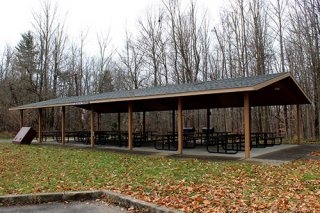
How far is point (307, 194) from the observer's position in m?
3.88

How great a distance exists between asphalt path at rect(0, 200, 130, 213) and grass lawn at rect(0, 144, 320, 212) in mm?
493

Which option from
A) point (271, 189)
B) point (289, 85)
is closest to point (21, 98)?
point (289, 85)

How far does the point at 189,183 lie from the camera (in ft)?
15.8

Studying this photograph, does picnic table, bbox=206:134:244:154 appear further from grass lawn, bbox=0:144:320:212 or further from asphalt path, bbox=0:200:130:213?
asphalt path, bbox=0:200:130:213

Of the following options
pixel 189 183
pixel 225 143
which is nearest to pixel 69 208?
pixel 189 183

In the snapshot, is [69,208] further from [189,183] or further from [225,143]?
[225,143]

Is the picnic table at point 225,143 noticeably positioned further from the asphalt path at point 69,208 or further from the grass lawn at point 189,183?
the asphalt path at point 69,208

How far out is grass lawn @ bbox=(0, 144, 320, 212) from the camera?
3623 mm

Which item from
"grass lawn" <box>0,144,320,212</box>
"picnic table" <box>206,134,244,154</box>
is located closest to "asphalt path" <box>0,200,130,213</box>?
"grass lawn" <box>0,144,320,212</box>

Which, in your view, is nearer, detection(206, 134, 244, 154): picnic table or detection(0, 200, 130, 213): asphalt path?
detection(0, 200, 130, 213): asphalt path

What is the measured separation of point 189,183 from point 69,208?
226cm

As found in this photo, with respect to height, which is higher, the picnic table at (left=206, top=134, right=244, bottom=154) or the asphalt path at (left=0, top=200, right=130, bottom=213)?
the picnic table at (left=206, top=134, right=244, bottom=154)

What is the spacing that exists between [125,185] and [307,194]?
3.19 m

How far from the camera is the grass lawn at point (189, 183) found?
3.62 m
